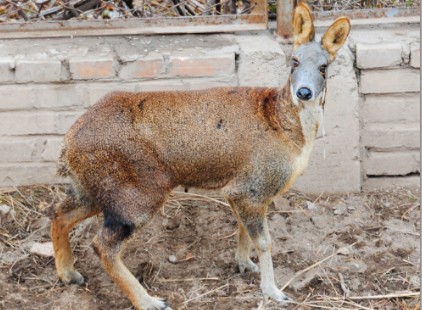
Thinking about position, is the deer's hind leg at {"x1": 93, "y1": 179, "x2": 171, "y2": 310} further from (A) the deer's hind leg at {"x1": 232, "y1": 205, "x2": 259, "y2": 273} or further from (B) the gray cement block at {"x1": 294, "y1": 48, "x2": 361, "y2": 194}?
(B) the gray cement block at {"x1": 294, "y1": 48, "x2": 361, "y2": 194}

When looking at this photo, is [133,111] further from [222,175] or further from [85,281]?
[85,281]

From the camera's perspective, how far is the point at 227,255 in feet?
19.4

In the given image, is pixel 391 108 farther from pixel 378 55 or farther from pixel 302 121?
pixel 302 121

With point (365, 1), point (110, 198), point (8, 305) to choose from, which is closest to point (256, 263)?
point (110, 198)

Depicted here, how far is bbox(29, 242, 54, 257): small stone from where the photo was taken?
5.85 meters

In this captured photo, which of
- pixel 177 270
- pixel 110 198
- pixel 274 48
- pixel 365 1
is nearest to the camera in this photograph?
pixel 110 198

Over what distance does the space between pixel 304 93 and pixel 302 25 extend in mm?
510

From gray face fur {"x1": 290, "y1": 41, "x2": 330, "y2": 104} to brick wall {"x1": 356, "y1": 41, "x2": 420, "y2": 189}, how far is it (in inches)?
50.1

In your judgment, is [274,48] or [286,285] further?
[274,48]

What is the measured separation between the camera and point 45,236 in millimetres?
6102

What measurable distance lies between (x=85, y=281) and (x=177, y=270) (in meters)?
0.62

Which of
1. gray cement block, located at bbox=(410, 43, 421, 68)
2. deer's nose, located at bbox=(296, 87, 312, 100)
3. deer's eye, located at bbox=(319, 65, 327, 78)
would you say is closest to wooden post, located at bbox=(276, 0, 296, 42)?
gray cement block, located at bbox=(410, 43, 421, 68)

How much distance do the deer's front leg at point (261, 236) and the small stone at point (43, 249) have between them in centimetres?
141

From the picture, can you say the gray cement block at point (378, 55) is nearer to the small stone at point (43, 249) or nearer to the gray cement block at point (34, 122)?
the gray cement block at point (34, 122)
